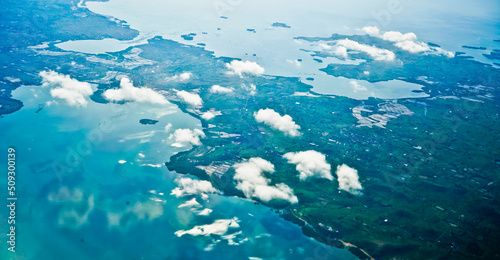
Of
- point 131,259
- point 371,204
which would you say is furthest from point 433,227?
point 131,259

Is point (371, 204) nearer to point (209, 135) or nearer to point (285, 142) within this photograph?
point (285, 142)

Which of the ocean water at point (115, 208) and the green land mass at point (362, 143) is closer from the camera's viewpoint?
the ocean water at point (115, 208)

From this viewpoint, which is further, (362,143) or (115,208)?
(362,143)

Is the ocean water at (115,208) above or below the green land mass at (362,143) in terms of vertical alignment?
below

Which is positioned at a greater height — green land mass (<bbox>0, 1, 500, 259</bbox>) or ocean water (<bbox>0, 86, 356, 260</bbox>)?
green land mass (<bbox>0, 1, 500, 259</bbox>)

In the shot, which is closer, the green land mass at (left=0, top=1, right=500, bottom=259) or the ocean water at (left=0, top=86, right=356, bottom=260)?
the ocean water at (left=0, top=86, right=356, bottom=260)
